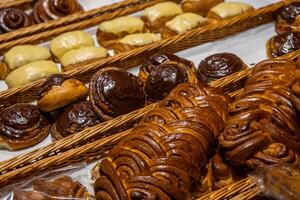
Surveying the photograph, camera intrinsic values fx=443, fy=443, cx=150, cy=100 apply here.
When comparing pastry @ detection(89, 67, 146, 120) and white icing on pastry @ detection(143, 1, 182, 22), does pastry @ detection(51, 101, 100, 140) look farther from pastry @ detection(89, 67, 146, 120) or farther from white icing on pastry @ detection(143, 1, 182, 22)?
white icing on pastry @ detection(143, 1, 182, 22)

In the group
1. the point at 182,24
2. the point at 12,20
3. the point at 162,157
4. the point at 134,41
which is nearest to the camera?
the point at 162,157

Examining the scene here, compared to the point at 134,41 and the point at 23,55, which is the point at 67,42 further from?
the point at 134,41

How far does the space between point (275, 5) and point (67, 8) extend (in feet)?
4.88

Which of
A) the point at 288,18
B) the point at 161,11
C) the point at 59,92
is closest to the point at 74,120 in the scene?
the point at 59,92

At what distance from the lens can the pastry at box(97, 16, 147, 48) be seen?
3020mm

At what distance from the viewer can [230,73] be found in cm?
249

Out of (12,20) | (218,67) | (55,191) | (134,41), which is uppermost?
(12,20)

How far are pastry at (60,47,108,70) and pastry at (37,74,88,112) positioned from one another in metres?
0.37

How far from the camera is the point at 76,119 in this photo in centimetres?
228

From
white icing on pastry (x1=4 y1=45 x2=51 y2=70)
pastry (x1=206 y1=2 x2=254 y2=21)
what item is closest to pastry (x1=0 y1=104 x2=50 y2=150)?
white icing on pastry (x1=4 y1=45 x2=51 y2=70)

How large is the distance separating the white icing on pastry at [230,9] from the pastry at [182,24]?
0.38ft

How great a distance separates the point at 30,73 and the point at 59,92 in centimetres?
40

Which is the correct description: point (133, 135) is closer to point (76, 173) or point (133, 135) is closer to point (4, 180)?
point (76, 173)

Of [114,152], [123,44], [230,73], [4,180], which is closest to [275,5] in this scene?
[230,73]
